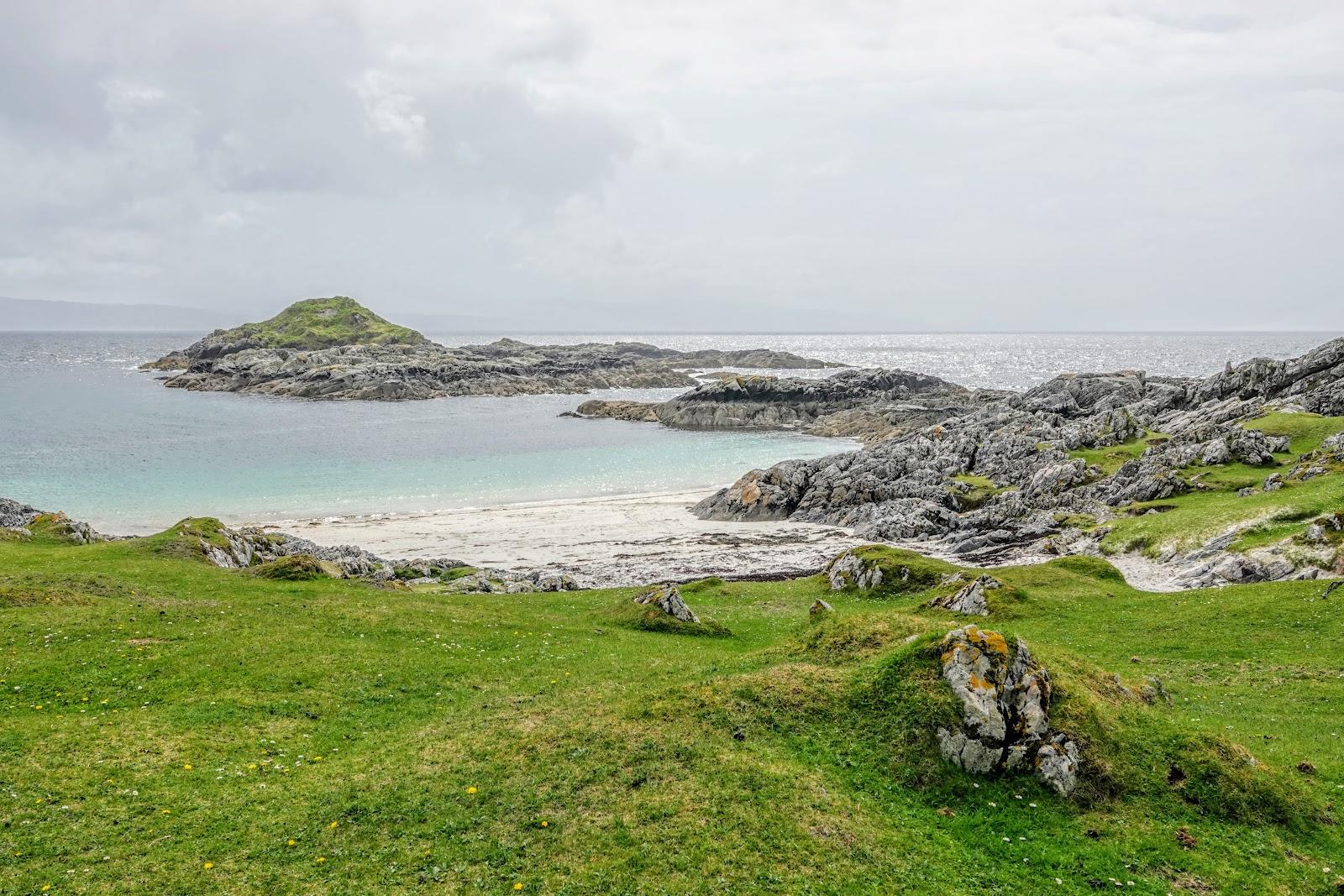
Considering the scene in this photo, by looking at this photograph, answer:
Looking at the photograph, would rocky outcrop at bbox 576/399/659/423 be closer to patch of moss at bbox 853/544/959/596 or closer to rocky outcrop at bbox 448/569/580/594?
rocky outcrop at bbox 448/569/580/594

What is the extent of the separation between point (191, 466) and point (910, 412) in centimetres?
11884

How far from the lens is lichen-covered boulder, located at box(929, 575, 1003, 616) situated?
3312cm

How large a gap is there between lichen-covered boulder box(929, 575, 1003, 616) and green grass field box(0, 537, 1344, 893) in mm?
4912

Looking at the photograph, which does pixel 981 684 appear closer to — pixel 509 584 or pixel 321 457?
pixel 509 584

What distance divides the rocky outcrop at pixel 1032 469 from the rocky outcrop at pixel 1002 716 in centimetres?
3694

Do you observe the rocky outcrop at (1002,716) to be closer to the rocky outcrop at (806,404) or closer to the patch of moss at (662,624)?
the patch of moss at (662,624)

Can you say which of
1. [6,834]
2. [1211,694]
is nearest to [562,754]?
[6,834]

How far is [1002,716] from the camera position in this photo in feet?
58.2

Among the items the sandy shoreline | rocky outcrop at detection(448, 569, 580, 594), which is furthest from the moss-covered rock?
rocky outcrop at detection(448, 569, 580, 594)

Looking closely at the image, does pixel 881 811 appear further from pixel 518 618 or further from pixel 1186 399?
pixel 1186 399

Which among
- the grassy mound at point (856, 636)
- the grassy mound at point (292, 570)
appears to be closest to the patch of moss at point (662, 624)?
the grassy mound at point (856, 636)

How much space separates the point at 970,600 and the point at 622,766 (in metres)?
21.9

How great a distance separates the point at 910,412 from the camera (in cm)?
13925

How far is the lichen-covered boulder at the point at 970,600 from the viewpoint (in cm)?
3312
